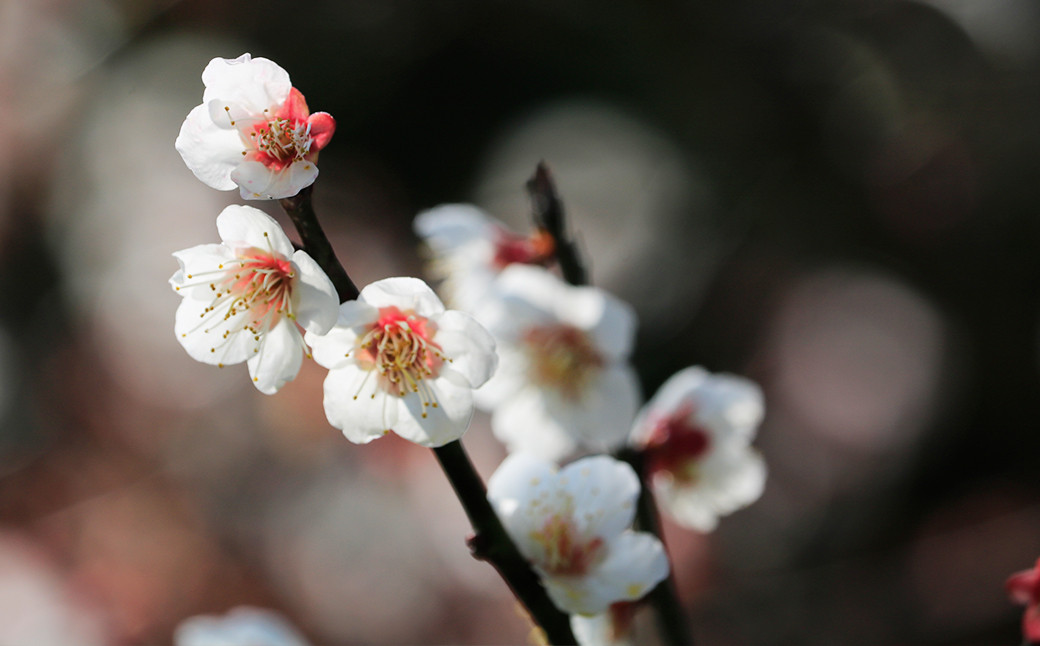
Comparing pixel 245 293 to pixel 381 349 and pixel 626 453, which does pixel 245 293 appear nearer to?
pixel 381 349

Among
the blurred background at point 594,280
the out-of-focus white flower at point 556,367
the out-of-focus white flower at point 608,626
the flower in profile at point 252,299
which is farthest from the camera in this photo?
the blurred background at point 594,280

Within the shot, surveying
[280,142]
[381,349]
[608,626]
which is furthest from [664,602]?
[280,142]

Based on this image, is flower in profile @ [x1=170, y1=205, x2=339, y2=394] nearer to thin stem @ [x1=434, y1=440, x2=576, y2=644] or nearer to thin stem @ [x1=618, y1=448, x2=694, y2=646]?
thin stem @ [x1=434, y1=440, x2=576, y2=644]

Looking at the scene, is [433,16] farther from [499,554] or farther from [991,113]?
[499,554]

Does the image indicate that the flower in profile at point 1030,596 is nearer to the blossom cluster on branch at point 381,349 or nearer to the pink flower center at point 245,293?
the blossom cluster on branch at point 381,349

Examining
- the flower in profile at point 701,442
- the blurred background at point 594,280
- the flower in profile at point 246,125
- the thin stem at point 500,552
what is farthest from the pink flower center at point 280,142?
the blurred background at point 594,280

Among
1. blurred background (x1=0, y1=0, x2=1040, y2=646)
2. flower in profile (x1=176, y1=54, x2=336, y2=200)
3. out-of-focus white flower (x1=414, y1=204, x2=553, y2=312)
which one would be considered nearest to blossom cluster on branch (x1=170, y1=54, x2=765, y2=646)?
flower in profile (x1=176, y1=54, x2=336, y2=200)
